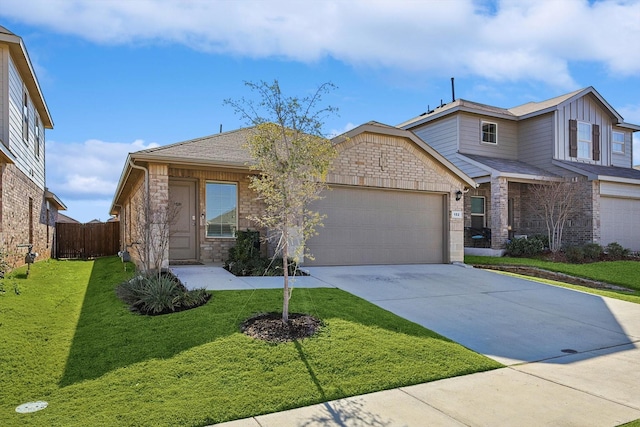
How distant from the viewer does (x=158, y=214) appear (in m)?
9.80

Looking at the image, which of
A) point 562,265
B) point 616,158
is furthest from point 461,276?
point 616,158

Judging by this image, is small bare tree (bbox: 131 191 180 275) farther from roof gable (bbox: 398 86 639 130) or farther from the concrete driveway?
roof gable (bbox: 398 86 639 130)

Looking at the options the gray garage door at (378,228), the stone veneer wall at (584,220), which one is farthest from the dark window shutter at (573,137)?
the gray garage door at (378,228)

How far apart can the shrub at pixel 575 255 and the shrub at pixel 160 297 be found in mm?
13745

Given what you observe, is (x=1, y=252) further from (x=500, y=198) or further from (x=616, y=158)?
(x=616, y=158)

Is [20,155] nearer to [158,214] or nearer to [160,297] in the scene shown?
[158,214]

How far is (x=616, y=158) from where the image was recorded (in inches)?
853

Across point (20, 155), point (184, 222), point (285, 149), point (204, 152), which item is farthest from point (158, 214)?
point (20, 155)

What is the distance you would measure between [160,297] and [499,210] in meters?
14.0

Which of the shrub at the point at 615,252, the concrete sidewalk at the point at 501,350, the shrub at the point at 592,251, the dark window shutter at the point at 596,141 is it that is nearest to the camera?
the concrete sidewalk at the point at 501,350

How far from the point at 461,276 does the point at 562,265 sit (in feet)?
17.5

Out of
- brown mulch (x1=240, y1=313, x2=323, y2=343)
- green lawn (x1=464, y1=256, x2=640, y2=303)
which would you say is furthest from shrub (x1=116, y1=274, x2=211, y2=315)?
green lawn (x1=464, y1=256, x2=640, y2=303)

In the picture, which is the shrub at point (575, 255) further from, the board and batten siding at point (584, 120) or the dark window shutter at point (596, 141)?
the dark window shutter at point (596, 141)

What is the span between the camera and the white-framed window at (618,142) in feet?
71.2
